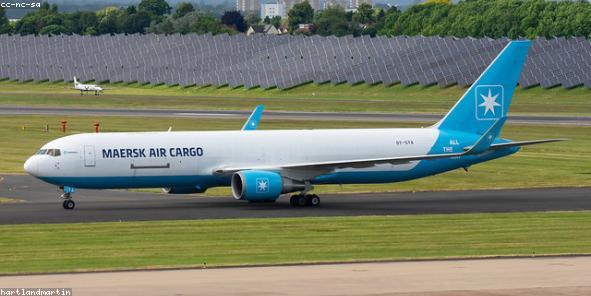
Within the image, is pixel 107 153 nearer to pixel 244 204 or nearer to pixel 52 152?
pixel 52 152

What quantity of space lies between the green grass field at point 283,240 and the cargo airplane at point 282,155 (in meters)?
5.40

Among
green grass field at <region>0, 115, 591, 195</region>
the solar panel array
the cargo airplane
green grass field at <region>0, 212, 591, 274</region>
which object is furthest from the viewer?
the solar panel array

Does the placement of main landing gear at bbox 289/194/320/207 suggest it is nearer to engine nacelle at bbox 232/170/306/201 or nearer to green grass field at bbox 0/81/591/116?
engine nacelle at bbox 232/170/306/201

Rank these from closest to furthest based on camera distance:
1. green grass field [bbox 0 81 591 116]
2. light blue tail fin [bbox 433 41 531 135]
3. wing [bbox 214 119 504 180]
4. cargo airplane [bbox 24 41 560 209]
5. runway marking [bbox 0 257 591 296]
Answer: runway marking [bbox 0 257 591 296], cargo airplane [bbox 24 41 560 209], wing [bbox 214 119 504 180], light blue tail fin [bbox 433 41 531 135], green grass field [bbox 0 81 591 116]

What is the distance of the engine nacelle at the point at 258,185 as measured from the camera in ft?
159

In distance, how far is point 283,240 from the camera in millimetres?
38906

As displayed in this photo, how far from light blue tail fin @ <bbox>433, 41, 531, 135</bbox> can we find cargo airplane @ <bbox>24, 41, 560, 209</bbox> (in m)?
0.04

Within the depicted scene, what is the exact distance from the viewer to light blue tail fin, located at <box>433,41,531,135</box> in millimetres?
54125

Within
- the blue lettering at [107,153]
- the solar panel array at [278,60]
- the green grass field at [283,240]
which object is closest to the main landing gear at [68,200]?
the blue lettering at [107,153]

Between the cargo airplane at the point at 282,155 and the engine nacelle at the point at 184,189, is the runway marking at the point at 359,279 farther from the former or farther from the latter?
the engine nacelle at the point at 184,189

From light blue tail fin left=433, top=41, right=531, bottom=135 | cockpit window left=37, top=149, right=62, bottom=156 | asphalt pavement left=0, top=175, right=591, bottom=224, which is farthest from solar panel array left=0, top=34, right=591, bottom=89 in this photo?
cockpit window left=37, top=149, right=62, bottom=156

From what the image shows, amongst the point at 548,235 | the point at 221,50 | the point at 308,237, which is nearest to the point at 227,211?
the point at 308,237

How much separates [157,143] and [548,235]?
1679cm

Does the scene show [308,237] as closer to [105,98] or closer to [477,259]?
[477,259]
